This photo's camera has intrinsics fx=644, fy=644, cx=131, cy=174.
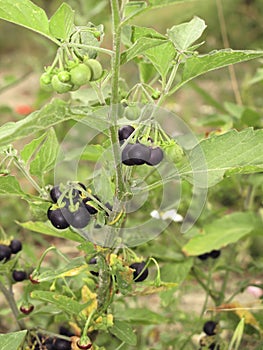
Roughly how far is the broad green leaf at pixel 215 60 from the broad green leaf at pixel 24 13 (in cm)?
19

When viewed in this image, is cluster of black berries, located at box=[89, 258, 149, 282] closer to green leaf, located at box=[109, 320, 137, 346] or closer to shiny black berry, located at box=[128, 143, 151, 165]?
green leaf, located at box=[109, 320, 137, 346]

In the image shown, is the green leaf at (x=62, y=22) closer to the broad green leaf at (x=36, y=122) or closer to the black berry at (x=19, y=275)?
the broad green leaf at (x=36, y=122)

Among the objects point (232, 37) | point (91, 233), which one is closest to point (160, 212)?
point (91, 233)

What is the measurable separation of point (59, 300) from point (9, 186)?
0.59ft

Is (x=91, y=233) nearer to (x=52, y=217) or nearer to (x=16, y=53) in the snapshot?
(x=52, y=217)

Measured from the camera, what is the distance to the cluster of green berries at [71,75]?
27.3 inches

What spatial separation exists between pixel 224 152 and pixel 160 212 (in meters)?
0.48

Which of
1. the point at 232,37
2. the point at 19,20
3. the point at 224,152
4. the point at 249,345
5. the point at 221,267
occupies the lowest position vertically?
the point at 249,345

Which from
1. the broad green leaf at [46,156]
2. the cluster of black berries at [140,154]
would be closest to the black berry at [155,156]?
the cluster of black berries at [140,154]

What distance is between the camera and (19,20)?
0.76 metres

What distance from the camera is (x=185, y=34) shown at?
92 cm

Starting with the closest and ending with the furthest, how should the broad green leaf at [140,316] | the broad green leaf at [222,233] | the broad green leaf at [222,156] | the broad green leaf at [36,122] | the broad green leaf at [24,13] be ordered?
1. the broad green leaf at [36,122]
2. the broad green leaf at [24,13]
3. the broad green leaf at [222,156]
4. the broad green leaf at [140,316]
5. the broad green leaf at [222,233]

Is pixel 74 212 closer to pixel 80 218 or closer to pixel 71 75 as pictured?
pixel 80 218

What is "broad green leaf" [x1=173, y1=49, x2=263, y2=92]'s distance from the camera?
78cm
